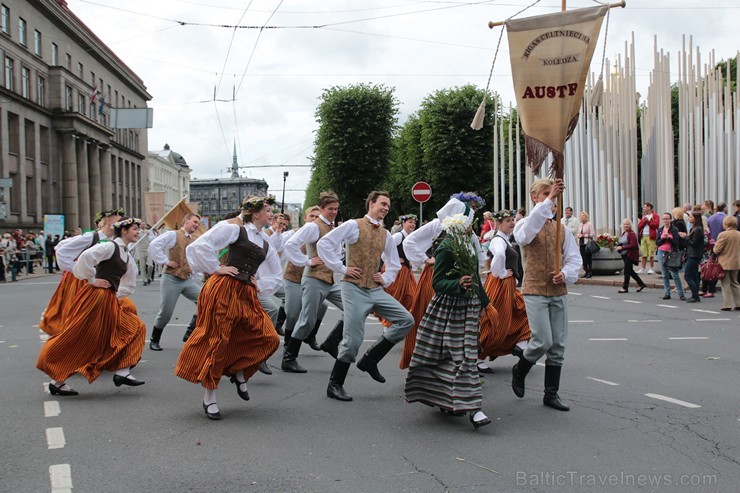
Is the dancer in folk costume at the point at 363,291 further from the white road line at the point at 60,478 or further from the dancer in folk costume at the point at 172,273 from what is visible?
the dancer in folk costume at the point at 172,273

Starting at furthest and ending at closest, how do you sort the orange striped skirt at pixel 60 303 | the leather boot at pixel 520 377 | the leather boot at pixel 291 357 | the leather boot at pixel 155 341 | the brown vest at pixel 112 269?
the leather boot at pixel 155 341 < the orange striped skirt at pixel 60 303 < the leather boot at pixel 291 357 < the brown vest at pixel 112 269 < the leather boot at pixel 520 377

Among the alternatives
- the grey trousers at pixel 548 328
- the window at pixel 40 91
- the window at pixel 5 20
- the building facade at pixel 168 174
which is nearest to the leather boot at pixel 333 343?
the grey trousers at pixel 548 328

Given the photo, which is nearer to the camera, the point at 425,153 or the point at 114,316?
the point at 114,316

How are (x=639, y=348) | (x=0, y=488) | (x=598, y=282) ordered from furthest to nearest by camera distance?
(x=598, y=282)
(x=639, y=348)
(x=0, y=488)

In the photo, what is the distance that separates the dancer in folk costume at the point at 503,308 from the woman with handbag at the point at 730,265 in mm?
7017

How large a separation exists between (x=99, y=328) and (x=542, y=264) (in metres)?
4.22

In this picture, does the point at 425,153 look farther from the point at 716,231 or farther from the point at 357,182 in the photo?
the point at 716,231

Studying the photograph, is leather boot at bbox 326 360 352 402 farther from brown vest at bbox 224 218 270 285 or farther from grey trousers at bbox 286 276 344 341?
grey trousers at bbox 286 276 344 341

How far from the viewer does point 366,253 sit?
6.60 meters

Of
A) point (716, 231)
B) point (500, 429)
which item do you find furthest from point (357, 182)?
point (500, 429)

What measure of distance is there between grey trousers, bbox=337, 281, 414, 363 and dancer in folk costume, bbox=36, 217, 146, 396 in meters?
2.14

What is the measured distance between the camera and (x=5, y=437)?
5.10m

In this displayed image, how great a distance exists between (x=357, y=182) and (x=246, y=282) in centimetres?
3941

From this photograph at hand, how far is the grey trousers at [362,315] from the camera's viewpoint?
6.28 meters
